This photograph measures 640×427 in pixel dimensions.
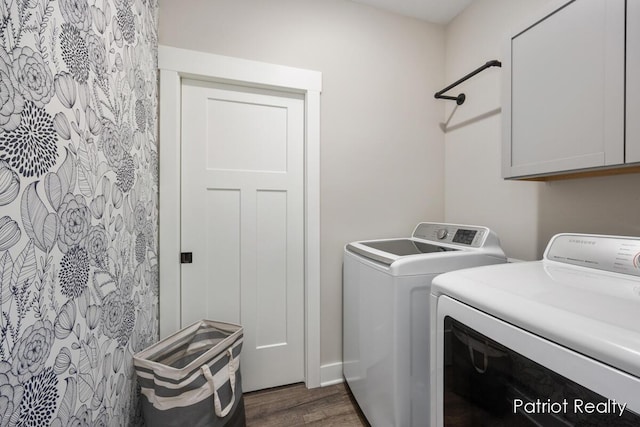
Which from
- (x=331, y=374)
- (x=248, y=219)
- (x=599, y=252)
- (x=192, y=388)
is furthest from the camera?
(x=331, y=374)

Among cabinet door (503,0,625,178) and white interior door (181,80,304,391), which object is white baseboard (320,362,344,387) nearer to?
white interior door (181,80,304,391)

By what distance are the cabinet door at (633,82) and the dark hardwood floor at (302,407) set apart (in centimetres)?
159

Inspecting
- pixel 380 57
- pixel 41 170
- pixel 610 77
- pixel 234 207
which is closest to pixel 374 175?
pixel 380 57

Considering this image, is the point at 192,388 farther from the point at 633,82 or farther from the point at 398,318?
the point at 633,82

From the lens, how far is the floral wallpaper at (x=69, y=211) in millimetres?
548

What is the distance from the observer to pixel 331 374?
1.68 metres

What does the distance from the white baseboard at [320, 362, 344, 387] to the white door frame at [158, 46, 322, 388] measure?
0.04 meters

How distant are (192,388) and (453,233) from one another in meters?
1.48

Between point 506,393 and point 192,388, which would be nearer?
point 506,393

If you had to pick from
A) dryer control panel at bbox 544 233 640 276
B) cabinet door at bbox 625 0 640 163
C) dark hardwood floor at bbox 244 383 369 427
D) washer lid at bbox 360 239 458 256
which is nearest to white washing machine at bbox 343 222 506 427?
washer lid at bbox 360 239 458 256

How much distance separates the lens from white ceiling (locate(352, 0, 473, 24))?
5.58ft

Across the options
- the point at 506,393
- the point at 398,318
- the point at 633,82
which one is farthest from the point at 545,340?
the point at 633,82

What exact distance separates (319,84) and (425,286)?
1.33 metres

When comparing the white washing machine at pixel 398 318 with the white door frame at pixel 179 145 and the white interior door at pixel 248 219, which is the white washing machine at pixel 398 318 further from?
the white interior door at pixel 248 219
